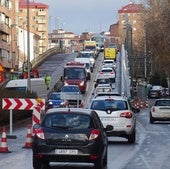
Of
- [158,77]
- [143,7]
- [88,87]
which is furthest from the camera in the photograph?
[158,77]

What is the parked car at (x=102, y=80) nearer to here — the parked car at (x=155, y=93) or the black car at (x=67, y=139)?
the parked car at (x=155, y=93)

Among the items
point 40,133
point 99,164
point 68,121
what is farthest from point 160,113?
point 40,133

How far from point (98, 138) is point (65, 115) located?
91cm

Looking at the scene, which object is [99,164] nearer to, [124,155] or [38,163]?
[38,163]

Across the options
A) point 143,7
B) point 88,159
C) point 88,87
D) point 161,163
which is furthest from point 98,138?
point 143,7

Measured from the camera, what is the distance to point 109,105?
1090 inches

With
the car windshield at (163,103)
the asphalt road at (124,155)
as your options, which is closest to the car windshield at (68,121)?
the asphalt road at (124,155)

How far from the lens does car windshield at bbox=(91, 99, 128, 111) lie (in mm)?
27656

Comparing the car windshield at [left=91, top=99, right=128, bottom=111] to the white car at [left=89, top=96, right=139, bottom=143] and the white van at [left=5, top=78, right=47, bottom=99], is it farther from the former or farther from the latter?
the white van at [left=5, top=78, right=47, bottom=99]

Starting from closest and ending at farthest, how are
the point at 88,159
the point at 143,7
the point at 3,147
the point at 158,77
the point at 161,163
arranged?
the point at 88,159 → the point at 161,163 → the point at 3,147 → the point at 143,7 → the point at 158,77

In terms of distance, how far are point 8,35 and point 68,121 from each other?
321ft

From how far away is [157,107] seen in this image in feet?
161

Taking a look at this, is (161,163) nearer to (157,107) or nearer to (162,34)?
(157,107)

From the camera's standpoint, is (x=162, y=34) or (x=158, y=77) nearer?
(x=162, y=34)
